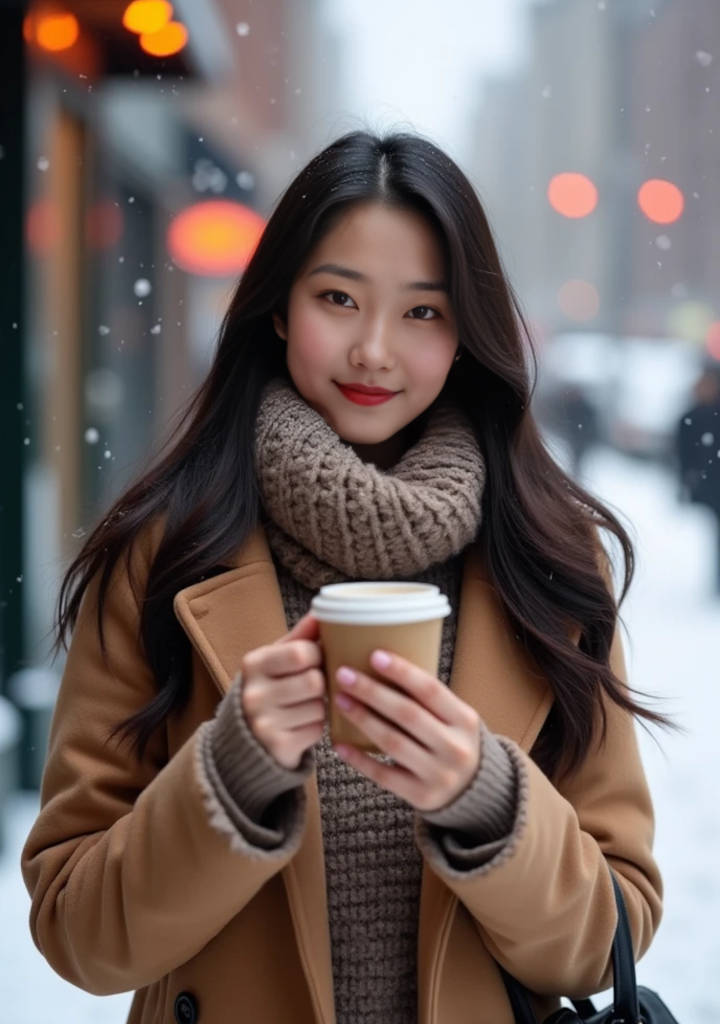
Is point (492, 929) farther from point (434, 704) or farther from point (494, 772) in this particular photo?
point (434, 704)

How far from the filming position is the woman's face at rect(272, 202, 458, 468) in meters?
1.69

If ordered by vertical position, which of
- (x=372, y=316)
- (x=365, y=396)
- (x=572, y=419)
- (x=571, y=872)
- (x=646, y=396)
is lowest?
(x=646, y=396)

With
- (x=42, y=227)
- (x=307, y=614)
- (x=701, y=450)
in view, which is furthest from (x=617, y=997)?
(x=42, y=227)

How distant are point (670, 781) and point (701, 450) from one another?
5.77 feet

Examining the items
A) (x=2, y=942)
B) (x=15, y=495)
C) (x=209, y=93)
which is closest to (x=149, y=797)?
(x=2, y=942)

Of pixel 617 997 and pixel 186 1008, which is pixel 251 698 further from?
pixel 617 997

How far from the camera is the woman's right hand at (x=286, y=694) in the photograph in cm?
127

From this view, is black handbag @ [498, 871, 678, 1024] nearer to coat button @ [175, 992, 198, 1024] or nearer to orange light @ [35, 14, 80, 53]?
coat button @ [175, 992, 198, 1024]

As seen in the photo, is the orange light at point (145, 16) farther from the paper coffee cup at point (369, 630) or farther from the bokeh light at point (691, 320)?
the paper coffee cup at point (369, 630)

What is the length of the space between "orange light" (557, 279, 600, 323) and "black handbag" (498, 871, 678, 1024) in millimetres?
3526

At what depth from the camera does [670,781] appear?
14.1ft

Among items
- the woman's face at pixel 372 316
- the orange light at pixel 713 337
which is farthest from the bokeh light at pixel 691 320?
the woman's face at pixel 372 316

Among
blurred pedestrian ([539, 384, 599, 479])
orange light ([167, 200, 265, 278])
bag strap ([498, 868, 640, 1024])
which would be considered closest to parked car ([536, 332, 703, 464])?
blurred pedestrian ([539, 384, 599, 479])

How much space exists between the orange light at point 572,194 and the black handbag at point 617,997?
10.1ft
